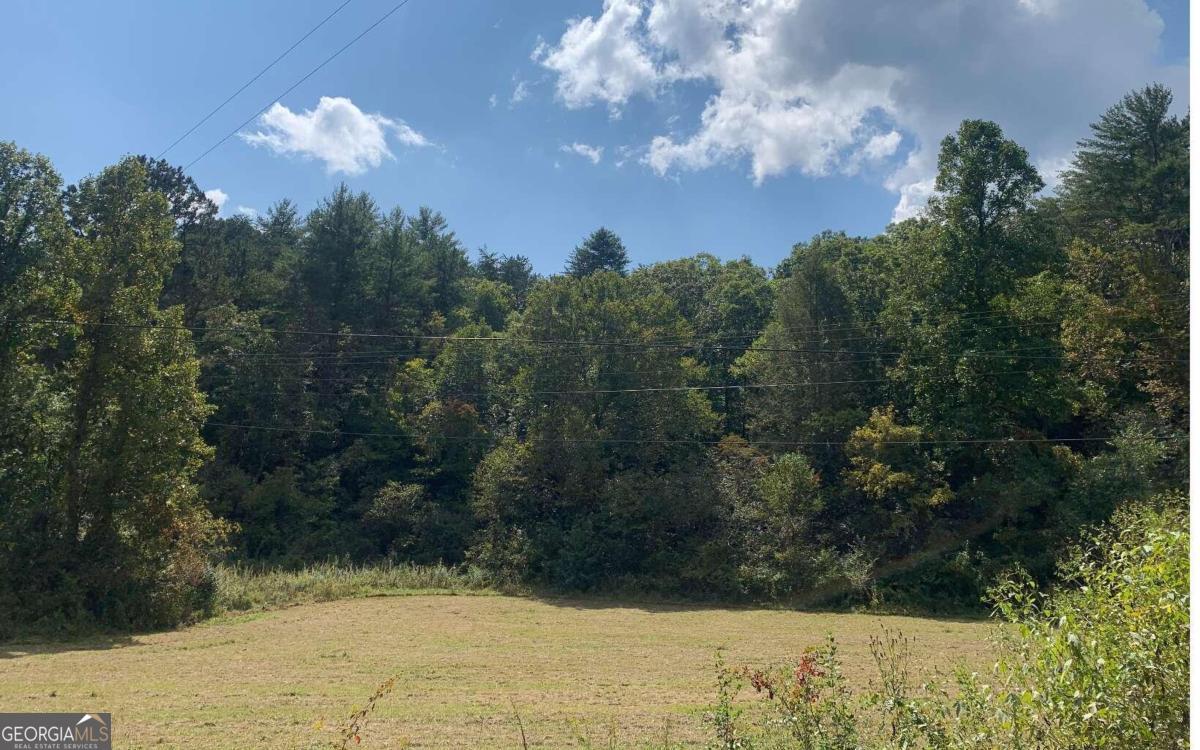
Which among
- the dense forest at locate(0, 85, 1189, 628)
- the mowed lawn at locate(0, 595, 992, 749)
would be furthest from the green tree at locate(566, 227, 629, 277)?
the mowed lawn at locate(0, 595, 992, 749)

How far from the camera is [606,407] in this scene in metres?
29.6

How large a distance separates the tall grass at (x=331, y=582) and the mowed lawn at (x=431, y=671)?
3.94ft

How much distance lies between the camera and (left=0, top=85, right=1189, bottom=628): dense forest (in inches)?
710

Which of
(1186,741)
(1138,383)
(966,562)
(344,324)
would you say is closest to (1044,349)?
(1138,383)

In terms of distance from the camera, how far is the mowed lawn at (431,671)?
23.8 ft

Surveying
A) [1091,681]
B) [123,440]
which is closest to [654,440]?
[123,440]

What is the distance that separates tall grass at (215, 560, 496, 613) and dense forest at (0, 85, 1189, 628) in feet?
3.85

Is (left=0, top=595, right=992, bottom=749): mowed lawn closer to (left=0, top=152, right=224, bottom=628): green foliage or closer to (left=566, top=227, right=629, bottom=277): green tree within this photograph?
(left=0, top=152, right=224, bottom=628): green foliage

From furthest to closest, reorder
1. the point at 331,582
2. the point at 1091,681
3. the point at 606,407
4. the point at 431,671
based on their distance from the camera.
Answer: the point at 606,407
the point at 331,582
the point at 431,671
the point at 1091,681

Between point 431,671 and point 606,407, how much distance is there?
61.4 feet

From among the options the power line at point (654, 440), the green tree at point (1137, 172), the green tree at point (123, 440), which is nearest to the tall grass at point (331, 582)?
the green tree at point (123, 440)

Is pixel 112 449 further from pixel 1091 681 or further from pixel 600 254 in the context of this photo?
pixel 600 254

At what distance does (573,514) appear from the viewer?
1109 inches

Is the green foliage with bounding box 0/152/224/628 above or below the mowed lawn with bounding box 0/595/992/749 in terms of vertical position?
above
